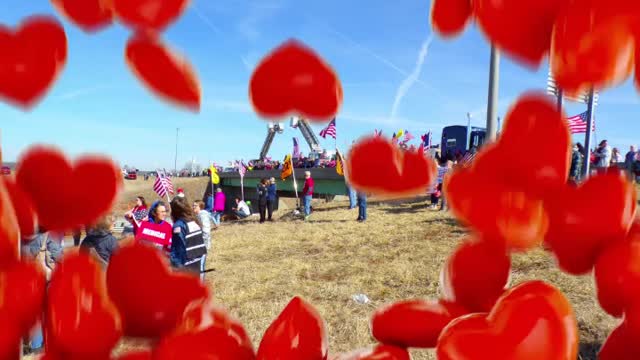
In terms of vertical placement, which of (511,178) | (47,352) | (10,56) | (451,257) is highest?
(10,56)

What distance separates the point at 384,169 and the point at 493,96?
161mm

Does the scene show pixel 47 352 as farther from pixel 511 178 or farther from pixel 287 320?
pixel 511 178

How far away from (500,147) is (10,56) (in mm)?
540

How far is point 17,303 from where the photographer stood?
0.55 m

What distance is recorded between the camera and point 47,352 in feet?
1.87

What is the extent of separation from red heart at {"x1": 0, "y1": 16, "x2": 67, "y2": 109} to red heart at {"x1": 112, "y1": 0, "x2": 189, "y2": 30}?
91 millimetres

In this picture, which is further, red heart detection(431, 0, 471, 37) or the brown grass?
the brown grass

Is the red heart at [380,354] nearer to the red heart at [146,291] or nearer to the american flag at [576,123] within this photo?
the red heart at [146,291]

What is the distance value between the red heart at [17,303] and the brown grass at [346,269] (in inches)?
69.9

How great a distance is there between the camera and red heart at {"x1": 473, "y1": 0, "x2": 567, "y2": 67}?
50 cm

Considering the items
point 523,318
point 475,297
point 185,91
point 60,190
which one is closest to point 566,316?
point 523,318

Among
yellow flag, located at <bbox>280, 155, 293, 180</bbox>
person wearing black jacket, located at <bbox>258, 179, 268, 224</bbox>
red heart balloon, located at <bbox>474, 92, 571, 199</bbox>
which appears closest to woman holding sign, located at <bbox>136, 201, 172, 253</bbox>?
red heart balloon, located at <bbox>474, 92, 571, 199</bbox>

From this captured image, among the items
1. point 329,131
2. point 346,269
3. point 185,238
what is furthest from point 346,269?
point 329,131

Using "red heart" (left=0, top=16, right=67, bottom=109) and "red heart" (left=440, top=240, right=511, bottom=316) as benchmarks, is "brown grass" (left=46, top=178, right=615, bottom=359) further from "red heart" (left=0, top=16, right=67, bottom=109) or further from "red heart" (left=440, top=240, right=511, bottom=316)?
"red heart" (left=0, top=16, right=67, bottom=109)
